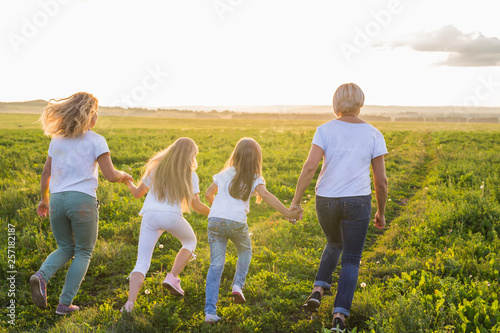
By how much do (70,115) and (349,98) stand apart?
3.06 metres

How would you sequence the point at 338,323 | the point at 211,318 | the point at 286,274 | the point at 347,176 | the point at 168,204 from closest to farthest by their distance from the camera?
the point at 338,323
the point at 347,176
the point at 211,318
the point at 168,204
the point at 286,274

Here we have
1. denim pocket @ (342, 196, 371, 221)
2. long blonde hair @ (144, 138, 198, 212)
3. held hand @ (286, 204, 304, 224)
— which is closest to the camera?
denim pocket @ (342, 196, 371, 221)

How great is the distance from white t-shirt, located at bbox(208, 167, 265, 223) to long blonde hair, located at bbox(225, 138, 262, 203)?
6 centimetres

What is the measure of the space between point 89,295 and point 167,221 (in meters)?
1.74

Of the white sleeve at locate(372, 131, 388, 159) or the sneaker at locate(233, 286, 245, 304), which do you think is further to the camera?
the sneaker at locate(233, 286, 245, 304)

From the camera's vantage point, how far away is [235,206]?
167 inches

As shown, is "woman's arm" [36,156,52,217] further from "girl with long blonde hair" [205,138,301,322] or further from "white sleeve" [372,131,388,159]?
"white sleeve" [372,131,388,159]

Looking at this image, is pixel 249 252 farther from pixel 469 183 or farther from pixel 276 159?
pixel 276 159

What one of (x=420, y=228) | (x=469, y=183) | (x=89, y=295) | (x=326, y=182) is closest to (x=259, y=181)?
(x=326, y=182)

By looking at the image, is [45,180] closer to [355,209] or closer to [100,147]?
[100,147]

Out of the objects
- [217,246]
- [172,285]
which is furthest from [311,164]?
[172,285]

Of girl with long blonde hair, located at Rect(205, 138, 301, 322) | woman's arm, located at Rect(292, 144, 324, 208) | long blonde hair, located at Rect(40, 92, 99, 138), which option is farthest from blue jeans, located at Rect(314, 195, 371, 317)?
long blonde hair, located at Rect(40, 92, 99, 138)

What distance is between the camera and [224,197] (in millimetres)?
4293

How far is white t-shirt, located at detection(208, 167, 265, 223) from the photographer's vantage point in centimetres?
421
